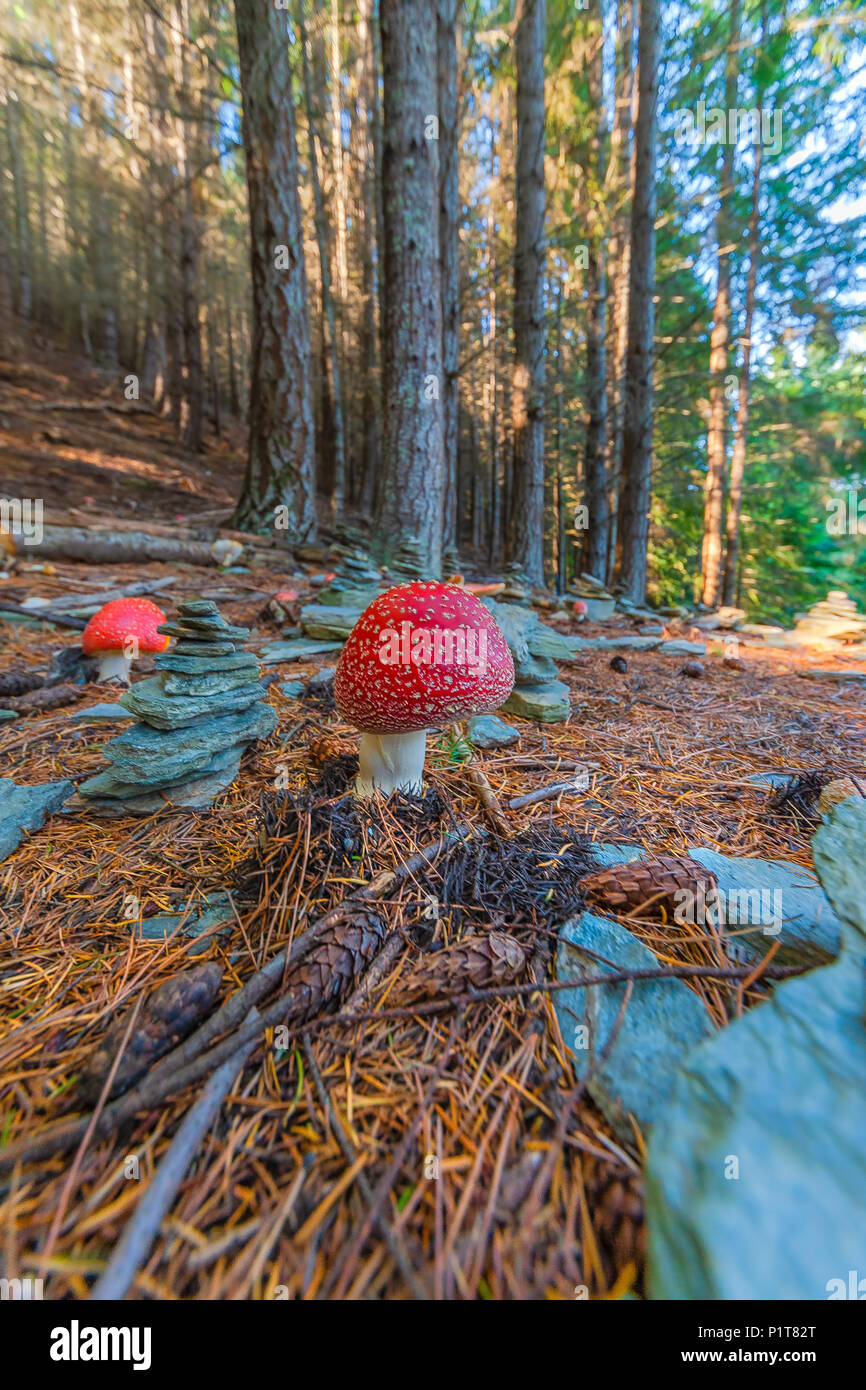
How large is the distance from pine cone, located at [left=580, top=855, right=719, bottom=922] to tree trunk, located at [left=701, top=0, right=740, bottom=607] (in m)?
9.75

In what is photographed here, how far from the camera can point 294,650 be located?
3.81 metres

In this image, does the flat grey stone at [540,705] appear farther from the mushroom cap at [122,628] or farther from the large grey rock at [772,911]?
the mushroom cap at [122,628]

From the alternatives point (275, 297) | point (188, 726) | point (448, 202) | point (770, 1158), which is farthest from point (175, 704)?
point (448, 202)

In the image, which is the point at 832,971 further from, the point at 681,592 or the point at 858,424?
the point at 681,592

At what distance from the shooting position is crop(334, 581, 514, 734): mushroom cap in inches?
67.2

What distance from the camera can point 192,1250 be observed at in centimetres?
81

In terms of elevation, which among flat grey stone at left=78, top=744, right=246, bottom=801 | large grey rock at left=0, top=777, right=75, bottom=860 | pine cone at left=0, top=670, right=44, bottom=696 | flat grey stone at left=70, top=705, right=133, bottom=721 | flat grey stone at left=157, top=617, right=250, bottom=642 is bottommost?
large grey rock at left=0, top=777, right=75, bottom=860

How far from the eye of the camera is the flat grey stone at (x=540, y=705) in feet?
9.49

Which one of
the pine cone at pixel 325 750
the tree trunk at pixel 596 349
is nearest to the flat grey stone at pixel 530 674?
the pine cone at pixel 325 750

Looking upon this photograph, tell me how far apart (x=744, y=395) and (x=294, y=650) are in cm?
1090

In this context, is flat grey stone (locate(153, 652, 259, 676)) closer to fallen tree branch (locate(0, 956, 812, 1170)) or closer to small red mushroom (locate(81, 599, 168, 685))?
small red mushroom (locate(81, 599, 168, 685))

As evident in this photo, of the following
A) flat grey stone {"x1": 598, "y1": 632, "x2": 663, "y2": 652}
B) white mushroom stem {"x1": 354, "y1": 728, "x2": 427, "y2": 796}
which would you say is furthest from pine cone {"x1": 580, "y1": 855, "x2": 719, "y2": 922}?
flat grey stone {"x1": 598, "y1": 632, "x2": 663, "y2": 652}
